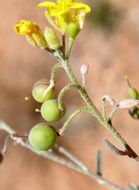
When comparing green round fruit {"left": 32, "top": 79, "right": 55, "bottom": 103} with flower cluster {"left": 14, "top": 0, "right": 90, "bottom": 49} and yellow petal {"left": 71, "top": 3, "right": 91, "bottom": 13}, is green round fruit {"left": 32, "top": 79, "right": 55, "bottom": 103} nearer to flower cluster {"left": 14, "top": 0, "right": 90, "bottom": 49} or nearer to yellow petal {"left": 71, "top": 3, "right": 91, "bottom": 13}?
flower cluster {"left": 14, "top": 0, "right": 90, "bottom": 49}

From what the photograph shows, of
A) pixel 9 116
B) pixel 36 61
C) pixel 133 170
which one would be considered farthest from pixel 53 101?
pixel 36 61

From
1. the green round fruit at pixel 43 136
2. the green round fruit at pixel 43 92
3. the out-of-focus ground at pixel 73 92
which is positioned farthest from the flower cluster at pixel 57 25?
the out-of-focus ground at pixel 73 92

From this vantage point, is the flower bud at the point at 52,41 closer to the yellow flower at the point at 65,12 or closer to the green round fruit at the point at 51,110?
the yellow flower at the point at 65,12

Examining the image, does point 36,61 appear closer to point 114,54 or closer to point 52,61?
point 52,61

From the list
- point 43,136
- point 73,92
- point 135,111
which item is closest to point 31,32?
point 43,136

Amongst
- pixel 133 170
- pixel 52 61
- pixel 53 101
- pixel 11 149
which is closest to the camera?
pixel 53 101

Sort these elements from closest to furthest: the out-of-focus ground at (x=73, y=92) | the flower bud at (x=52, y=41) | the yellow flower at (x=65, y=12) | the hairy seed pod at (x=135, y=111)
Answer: the flower bud at (x=52, y=41), the yellow flower at (x=65, y=12), the hairy seed pod at (x=135, y=111), the out-of-focus ground at (x=73, y=92)

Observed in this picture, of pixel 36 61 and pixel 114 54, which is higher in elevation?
pixel 36 61
